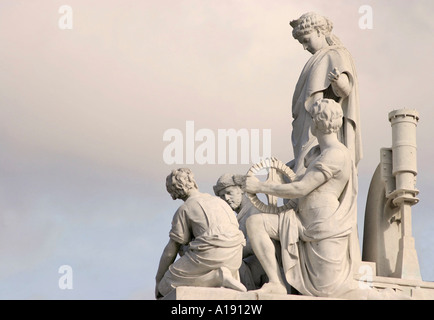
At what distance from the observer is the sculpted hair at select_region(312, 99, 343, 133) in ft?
75.8

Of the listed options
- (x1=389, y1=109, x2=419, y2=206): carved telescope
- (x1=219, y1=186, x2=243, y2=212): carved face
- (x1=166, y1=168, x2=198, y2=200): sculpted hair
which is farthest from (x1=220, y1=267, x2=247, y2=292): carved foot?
(x1=389, y1=109, x2=419, y2=206): carved telescope

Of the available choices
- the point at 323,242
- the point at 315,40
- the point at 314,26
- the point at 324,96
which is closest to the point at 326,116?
the point at 324,96

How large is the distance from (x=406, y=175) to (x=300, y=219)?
5.25 feet

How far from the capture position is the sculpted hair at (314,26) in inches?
974

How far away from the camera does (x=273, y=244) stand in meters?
23.1

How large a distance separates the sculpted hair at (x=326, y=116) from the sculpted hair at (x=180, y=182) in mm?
1778

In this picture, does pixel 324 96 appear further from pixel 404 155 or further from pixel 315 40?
pixel 404 155

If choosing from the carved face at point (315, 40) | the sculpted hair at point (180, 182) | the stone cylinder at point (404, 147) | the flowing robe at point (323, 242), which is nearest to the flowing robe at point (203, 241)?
the sculpted hair at point (180, 182)

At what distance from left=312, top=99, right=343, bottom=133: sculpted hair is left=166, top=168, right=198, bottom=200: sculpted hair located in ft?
5.83
